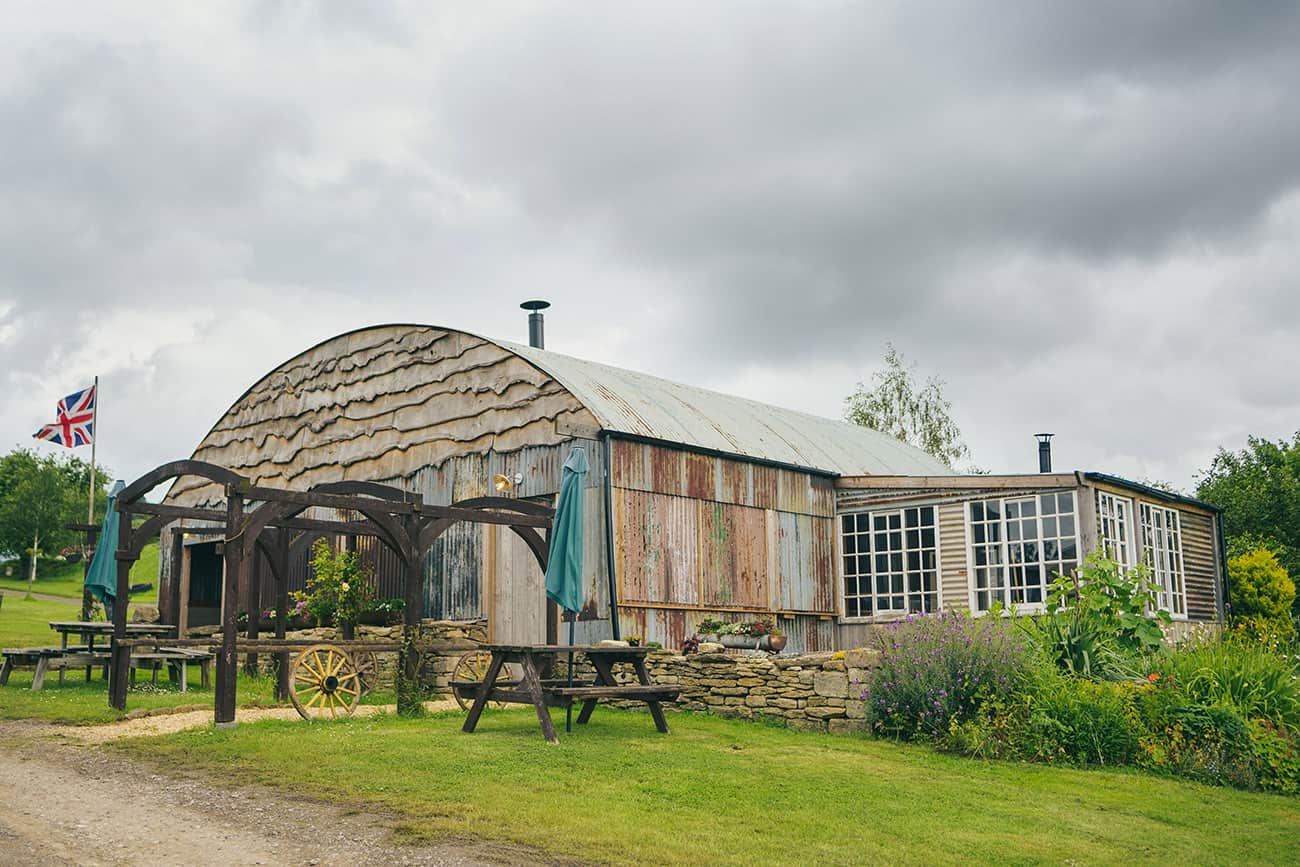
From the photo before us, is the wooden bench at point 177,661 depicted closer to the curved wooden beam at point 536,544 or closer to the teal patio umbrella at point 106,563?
the teal patio umbrella at point 106,563

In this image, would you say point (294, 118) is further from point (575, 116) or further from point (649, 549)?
point (649, 549)

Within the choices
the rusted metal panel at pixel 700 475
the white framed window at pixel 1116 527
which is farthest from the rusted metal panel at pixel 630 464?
the white framed window at pixel 1116 527

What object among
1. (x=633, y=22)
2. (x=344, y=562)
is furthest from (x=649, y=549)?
(x=633, y=22)

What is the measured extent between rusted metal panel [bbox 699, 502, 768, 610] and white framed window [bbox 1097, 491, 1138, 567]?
16.3ft

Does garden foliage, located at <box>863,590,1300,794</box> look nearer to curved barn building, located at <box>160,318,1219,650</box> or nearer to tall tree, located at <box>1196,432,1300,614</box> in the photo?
curved barn building, located at <box>160,318,1219,650</box>

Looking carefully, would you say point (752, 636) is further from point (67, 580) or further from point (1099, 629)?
point (67, 580)

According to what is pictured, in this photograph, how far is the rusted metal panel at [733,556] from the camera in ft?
53.3

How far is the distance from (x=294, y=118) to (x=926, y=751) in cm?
1041

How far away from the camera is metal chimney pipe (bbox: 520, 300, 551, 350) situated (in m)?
21.1

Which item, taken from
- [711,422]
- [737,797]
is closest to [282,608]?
[711,422]

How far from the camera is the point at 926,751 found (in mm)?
10703

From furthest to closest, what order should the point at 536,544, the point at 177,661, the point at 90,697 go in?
the point at 177,661
the point at 536,544
the point at 90,697

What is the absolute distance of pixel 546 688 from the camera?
10.9 meters

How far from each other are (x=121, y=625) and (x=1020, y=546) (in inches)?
485
